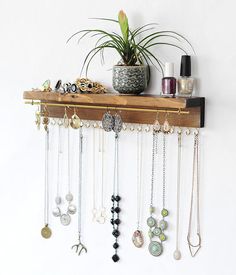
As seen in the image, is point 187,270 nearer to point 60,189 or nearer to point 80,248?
point 80,248

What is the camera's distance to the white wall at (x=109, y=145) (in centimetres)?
149

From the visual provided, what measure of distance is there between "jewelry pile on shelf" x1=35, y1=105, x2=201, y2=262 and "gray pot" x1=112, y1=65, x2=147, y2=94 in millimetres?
95

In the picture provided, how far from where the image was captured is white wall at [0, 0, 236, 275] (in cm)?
149

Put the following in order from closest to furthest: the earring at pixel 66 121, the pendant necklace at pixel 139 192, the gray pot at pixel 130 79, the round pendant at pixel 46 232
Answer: the gray pot at pixel 130 79 → the pendant necklace at pixel 139 192 → the earring at pixel 66 121 → the round pendant at pixel 46 232

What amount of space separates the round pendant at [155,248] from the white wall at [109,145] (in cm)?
2

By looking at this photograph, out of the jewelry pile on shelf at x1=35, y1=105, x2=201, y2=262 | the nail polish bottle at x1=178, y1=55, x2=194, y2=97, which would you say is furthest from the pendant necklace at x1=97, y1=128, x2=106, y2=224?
the nail polish bottle at x1=178, y1=55, x2=194, y2=97

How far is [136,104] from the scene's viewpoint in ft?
4.92

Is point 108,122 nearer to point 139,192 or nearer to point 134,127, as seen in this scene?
point 134,127

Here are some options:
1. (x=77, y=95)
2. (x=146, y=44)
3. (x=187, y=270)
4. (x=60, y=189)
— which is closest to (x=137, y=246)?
(x=187, y=270)

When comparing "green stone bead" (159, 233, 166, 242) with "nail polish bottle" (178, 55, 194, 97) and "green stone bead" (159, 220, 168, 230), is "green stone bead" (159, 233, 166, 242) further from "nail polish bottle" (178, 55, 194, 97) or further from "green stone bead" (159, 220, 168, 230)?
"nail polish bottle" (178, 55, 194, 97)

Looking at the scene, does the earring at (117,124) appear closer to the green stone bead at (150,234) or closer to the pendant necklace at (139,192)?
the pendant necklace at (139,192)

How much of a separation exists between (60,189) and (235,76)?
662 mm

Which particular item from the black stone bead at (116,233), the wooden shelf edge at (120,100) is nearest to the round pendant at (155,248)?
the black stone bead at (116,233)

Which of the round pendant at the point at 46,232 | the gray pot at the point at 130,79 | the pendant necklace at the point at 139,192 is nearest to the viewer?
the gray pot at the point at 130,79
